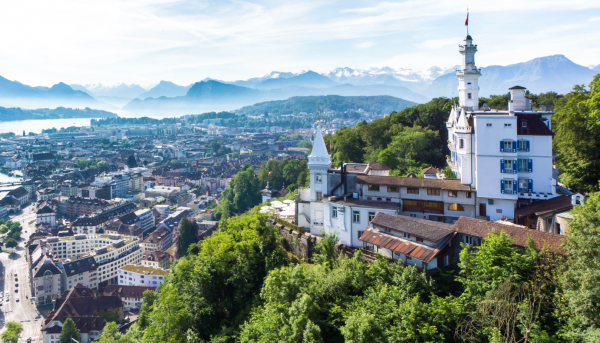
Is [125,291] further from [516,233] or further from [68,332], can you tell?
[516,233]

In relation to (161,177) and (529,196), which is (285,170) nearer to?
(529,196)

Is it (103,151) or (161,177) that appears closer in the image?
(161,177)

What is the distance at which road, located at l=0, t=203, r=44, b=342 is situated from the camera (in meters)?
46.4

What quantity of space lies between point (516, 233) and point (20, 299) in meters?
56.5

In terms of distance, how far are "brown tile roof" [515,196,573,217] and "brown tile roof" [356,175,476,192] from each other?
2.34 metres

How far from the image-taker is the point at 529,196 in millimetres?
21094

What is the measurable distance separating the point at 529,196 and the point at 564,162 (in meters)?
5.28

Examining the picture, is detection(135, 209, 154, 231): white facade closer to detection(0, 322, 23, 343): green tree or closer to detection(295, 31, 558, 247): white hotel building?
detection(0, 322, 23, 343): green tree

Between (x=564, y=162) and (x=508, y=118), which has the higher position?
(x=508, y=118)

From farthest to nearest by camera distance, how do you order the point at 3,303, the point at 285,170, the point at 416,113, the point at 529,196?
the point at 285,170 < the point at 3,303 < the point at 416,113 < the point at 529,196

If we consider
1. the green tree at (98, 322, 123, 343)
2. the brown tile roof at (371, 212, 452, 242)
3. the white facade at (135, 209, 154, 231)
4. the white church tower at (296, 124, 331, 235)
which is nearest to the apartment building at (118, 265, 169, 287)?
the green tree at (98, 322, 123, 343)

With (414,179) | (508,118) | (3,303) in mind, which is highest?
(508,118)

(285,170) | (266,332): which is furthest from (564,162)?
(285,170)

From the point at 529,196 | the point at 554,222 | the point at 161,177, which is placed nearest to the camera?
the point at 554,222
